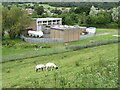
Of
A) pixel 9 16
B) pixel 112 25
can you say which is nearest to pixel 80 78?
pixel 9 16

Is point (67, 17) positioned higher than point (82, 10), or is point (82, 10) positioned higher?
point (82, 10)

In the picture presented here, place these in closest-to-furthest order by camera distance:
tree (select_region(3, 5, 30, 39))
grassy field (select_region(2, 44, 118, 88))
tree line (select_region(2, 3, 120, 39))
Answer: grassy field (select_region(2, 44, 118, 88)) < tree (select_region(3, 5, 30, 39)) < tree line (select_region(2, 3, 120, 39))

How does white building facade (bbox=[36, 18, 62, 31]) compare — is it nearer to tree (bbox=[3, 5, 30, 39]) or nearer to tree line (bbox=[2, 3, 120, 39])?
tree line (bbox=[2, 3, 120, 39])

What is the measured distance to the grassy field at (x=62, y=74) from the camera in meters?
5.96

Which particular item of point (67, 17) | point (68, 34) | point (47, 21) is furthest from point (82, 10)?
point (68, 34)

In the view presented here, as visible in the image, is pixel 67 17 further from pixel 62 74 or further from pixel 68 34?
pixel 62 74

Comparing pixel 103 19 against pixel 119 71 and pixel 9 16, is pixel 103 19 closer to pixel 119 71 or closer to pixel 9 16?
pixel 9 16

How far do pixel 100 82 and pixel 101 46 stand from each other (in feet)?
27.9

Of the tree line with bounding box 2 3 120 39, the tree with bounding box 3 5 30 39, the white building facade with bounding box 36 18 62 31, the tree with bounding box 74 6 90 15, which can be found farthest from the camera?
the tree with bounding box 74 6 90 15

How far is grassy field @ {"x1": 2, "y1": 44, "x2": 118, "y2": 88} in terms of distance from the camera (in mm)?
5957

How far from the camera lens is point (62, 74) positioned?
7.55 metres

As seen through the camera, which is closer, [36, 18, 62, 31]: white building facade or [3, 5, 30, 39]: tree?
[3, 5, 30, 39]: tree

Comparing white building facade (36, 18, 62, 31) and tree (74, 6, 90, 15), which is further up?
tree (74, 6, 90, 15)

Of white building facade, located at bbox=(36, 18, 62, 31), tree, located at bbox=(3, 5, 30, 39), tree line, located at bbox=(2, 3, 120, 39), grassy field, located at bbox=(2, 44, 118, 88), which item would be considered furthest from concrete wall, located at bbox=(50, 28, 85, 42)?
grassy field, located at bbox=(2, 44, 118, 88)
